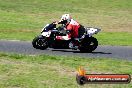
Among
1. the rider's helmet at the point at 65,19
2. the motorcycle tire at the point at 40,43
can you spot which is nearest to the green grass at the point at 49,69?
the motorcycle tire at the point at 40,43

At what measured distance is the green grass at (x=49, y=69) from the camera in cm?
1277

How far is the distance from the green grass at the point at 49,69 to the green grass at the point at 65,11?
47.5 feet

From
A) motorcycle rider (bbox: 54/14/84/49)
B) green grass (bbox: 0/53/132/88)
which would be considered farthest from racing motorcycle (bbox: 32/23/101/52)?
green grass (bbox: 0/53/132/88)

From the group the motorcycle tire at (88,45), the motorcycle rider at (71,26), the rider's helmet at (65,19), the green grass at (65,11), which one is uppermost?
the rider's helmet at (65,19)

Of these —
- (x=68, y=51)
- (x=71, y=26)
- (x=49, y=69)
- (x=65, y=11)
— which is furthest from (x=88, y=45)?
(x=65, y=11)

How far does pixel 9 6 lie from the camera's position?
5372cm

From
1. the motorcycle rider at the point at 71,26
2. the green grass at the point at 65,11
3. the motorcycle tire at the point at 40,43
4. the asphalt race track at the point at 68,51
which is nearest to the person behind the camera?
the asphalt race track at the point at 68,51

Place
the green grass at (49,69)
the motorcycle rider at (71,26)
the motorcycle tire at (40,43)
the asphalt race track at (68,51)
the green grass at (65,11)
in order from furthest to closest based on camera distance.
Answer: the green grass at (65,11) → the motorcycle tire at (40,43) → the motorcycle rider at (71,26) → the asphalt race track at (68,51) → the green grass at (49,69)

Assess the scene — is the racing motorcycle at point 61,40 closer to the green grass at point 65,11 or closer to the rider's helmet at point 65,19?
the rider's helmet at point 65,19

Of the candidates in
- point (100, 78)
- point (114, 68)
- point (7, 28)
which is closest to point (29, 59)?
point (114, 68)

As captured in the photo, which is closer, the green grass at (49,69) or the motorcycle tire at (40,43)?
the green grass at (49,69)

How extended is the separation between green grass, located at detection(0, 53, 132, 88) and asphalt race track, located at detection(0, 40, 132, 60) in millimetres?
1631

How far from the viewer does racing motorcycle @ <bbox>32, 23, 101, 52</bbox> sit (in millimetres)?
21750

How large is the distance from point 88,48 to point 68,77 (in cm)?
785
